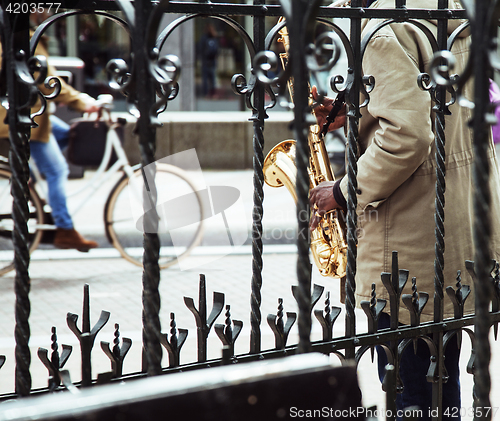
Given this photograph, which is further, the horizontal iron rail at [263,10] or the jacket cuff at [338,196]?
the jacket cuff at [338,196]

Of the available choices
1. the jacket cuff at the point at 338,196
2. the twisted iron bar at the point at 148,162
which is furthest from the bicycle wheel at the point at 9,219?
the twisted iron bar at the point at 148,162

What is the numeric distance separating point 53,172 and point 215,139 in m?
6.24

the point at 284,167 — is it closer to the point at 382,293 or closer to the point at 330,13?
the point at 382,293

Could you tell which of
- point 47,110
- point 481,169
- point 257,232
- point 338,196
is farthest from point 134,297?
point 481,169

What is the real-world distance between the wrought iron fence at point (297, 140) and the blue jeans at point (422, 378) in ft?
0.70

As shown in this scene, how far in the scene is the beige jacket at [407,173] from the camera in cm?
239

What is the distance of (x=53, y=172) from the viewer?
584 centimetres

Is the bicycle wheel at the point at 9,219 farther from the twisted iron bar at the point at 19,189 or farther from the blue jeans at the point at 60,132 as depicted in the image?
the twisted iron bar at the point at 19,189

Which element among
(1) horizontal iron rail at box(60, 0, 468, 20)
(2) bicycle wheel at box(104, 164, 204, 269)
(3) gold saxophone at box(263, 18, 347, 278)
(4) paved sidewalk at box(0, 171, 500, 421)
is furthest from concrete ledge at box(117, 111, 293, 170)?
(1) horizontal iron rail at box(60, 0, 468, 20)

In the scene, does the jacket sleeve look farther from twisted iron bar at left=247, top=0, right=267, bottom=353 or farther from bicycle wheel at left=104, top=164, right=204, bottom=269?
bicycle wheel at left=104, top=164, right=204, bottom=269

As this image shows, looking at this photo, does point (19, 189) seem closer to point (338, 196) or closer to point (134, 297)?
point (338, 196)

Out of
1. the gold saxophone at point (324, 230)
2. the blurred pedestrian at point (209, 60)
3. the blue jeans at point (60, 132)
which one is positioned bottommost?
the gold saxophone at point (324, 230)

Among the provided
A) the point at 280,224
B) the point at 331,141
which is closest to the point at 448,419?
the point at 280,224

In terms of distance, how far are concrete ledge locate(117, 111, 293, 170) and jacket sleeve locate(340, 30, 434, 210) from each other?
9220 mm
